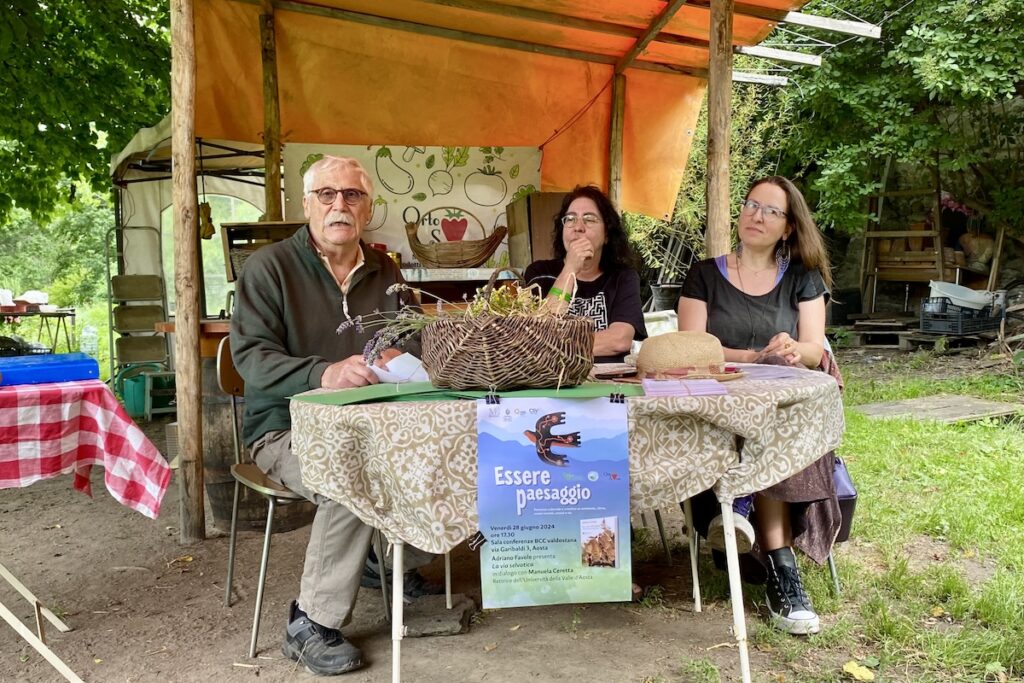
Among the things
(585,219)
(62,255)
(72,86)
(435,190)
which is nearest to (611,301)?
(585,219)

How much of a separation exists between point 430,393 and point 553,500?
0.40 meters

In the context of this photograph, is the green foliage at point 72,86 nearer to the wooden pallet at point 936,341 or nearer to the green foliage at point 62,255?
the wooden pallet at point 936,341

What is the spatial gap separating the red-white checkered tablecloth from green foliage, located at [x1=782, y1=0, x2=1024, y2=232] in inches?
385

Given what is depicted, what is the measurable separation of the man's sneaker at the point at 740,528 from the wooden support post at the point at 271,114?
353cm

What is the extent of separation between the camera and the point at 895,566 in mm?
3193

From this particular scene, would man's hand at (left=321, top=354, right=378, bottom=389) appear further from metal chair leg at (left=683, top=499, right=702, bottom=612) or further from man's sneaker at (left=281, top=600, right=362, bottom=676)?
metal chair leg at (left=683, top=499, right=702, bottom=612)

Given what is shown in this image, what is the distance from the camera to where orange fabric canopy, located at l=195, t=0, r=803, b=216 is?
15.9 ft

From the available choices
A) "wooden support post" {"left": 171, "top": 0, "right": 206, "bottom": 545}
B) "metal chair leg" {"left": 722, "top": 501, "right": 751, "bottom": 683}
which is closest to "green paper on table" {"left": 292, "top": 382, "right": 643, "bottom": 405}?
"metal chair leg" {"left": 722, "top": 501, "right": 751, "bottom": 683}

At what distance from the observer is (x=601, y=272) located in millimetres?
3508

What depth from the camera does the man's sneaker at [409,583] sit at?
316 centimetres

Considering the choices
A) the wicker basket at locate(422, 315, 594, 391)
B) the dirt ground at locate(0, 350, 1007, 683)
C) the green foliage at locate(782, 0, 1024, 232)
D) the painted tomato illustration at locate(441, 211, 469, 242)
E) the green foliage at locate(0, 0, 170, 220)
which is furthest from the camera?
the green foliage at locate(782, 0, 1024, 232)

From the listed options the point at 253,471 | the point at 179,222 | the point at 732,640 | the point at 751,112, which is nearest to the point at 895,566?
the point at 732,640

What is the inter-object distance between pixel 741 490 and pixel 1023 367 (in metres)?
7.80

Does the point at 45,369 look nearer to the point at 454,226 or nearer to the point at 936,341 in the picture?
the point at 454,226
